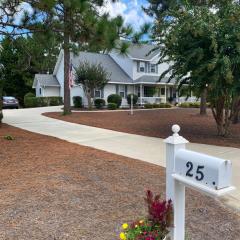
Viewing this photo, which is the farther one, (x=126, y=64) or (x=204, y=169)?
(x=126, y=64)

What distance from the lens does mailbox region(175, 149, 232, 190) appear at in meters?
2.49

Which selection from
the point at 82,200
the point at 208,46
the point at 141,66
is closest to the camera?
the point at 82,200

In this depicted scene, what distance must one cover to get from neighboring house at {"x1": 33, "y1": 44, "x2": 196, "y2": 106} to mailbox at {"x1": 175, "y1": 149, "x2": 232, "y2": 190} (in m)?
30.9

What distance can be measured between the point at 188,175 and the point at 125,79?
33135mm

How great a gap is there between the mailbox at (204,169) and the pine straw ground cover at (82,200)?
1618mm

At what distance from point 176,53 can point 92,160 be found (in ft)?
18.2

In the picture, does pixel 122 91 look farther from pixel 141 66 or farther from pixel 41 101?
pixel 41 101

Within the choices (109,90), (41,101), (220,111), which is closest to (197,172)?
(220,111)

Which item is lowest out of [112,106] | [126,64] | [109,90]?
[112,106]

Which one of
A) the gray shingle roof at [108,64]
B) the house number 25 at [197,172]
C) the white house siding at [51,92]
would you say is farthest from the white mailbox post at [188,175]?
the white house siding at [51,92]

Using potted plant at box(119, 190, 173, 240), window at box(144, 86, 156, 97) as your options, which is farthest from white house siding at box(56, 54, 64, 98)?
potted plant at box(119, 190, 173, 240)

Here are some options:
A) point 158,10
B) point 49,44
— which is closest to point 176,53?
point 49,44

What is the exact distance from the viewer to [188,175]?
278 centimetres

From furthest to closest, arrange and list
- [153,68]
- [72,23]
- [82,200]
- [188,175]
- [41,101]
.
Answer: [153,68] < [41,101] < [72,23] < [82,200] < [188,175]
